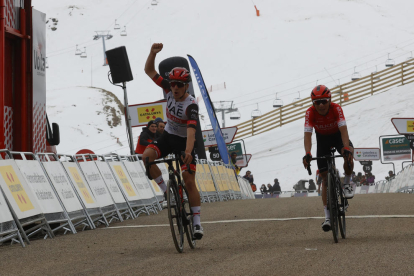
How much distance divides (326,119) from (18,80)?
4.85 m

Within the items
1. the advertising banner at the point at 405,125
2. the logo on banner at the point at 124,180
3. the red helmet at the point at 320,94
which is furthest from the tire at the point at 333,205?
the advertising banner at the point at 405,125

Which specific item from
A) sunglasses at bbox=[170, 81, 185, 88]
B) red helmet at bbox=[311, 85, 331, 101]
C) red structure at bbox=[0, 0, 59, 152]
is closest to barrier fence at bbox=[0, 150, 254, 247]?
red structure at bbox=[0, 0, 59, 152]

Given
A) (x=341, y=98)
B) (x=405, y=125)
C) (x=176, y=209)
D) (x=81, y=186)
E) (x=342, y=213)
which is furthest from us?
(x=341, y=98)

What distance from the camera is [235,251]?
7242 millimetres

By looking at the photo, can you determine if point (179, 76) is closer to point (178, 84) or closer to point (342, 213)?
point (178, 84)

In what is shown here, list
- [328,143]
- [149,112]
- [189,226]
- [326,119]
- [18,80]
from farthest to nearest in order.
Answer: [149,112] < [18,80] < [328,143] < [326,119] < [189,226]

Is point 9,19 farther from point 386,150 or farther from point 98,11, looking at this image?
point 98,11

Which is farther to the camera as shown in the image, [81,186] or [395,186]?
[395,186]

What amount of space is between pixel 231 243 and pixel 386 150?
118ft

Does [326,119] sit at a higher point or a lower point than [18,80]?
lower

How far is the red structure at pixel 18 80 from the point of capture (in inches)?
400

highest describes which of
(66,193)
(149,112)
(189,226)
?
(149,112)

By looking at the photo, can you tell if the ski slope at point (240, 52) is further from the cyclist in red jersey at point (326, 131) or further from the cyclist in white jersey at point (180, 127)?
the cyclist in white jersey at point (180, 127)

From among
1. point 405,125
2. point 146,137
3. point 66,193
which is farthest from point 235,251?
point 405,125
